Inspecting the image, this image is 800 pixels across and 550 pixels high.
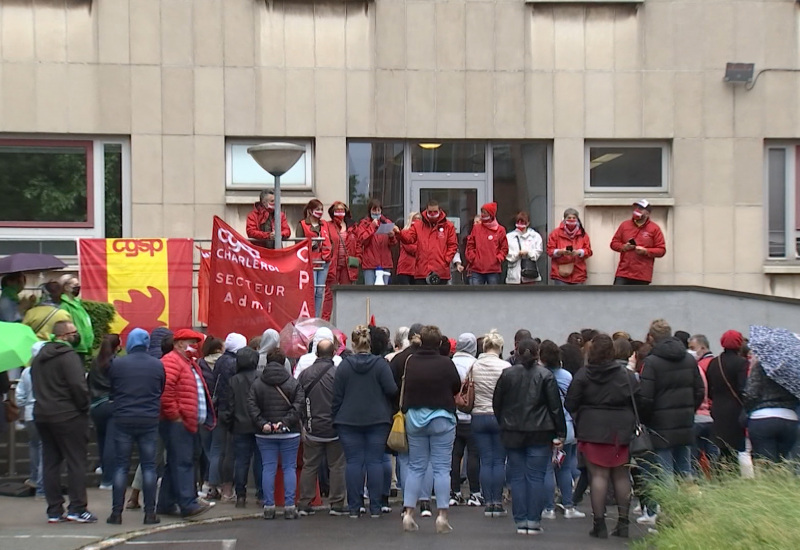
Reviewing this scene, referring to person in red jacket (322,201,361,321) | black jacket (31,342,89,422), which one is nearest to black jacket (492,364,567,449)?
black jacket (31,342,89,422)

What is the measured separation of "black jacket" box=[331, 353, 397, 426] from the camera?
12.2m

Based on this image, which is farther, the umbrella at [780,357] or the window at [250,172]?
the window at [250,172]

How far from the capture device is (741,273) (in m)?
20.9

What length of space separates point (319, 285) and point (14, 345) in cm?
741

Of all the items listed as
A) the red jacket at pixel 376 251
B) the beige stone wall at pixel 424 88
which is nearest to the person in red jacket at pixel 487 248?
the red jacket at pixel 376 251

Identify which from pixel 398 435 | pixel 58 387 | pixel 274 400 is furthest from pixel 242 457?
pixel 58 387

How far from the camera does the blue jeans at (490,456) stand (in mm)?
12547

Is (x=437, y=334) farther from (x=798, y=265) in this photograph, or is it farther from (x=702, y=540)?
(x=798, y=265)

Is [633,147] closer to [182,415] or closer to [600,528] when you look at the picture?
[600,528]

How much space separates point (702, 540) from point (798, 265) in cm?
1306

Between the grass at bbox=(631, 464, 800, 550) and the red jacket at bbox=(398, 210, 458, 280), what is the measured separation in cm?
833

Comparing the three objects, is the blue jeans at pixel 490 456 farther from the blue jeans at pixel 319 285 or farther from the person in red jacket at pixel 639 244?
the person in red jacket at pixel 639 244

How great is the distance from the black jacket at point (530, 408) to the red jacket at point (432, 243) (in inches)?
281

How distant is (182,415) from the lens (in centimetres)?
1216
